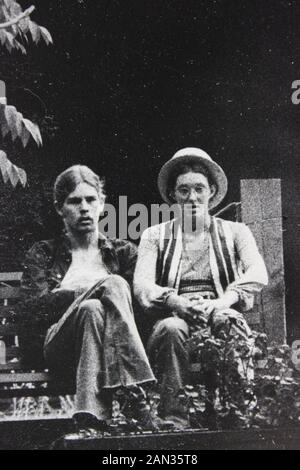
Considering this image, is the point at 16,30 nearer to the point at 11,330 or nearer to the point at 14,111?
the point at 14,111

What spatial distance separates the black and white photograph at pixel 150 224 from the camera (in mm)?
4051

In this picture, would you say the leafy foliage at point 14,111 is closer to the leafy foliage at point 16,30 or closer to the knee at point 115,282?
the leafy foliage at point 16,30

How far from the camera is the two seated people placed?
13.3 feet

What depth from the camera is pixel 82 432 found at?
3977 mm

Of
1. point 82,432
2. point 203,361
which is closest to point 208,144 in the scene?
point 203,361

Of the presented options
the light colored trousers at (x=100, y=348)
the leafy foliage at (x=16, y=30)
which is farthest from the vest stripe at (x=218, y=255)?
the leafy foliage at (x=16, y=30)

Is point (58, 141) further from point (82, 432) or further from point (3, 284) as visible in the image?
point (82, 432)

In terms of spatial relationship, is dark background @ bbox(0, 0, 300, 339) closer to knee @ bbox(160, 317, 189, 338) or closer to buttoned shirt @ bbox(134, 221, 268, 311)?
buttoned shirt @ bbox(134, 221, 268, 311)

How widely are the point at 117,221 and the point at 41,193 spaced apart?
450mm

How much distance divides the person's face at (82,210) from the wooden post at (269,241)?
830mm

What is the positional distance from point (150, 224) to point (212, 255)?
389 mm

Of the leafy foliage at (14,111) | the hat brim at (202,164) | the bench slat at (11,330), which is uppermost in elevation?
the leafy foliage at (14,111)

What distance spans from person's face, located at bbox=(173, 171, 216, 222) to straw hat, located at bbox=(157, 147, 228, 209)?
0.16 ft

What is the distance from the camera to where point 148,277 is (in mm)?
4426
